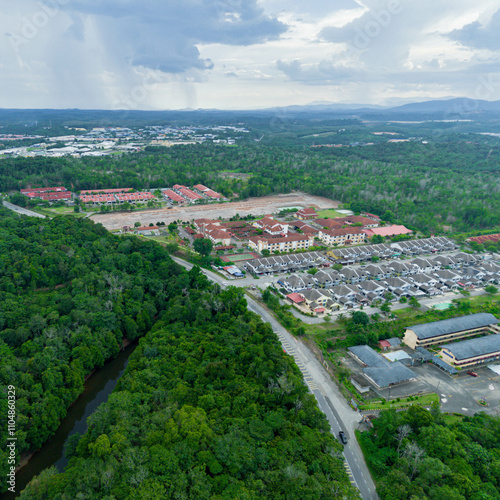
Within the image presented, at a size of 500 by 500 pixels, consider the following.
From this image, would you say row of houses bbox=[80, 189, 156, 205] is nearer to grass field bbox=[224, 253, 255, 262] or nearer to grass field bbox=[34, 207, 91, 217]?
grass field bbox=[34, 207, 91, 217]

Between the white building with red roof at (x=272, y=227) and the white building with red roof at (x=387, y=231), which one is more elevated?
the white building with red roof at (x=272, y=227)

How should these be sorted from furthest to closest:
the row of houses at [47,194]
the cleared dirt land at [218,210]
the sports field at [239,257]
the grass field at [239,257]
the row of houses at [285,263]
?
the row of houses at [47,194] → the cleared dirt land at [218,210] → the grass field at [239,257] → the sports field at [239,257] → the row of houses at [285,263]

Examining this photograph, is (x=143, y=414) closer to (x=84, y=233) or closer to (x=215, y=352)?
(x=215, y=352)

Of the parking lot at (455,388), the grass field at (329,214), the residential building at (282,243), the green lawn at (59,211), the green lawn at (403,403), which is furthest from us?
the grass field at (329,214)

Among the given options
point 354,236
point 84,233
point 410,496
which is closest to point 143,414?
point 410,496

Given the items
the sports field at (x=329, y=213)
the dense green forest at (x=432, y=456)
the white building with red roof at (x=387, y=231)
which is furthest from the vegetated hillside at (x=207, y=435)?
the sports field at (x=329, y=213)

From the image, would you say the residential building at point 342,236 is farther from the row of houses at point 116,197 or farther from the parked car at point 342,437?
the row of houses at point 116,197
